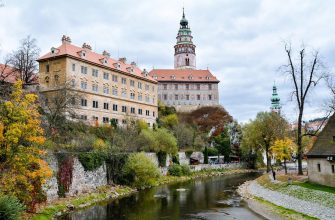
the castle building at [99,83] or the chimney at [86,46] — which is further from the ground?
the chimney at [86,46]

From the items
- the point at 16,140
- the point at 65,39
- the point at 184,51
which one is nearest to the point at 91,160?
the point at 16,140

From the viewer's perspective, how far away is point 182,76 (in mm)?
82688

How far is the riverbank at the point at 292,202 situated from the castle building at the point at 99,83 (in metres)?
21.8

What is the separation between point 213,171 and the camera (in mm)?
56938

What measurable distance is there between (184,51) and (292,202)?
7518 centimetres

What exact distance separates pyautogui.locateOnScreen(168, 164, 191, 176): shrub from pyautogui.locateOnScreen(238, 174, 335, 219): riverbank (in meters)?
17.1

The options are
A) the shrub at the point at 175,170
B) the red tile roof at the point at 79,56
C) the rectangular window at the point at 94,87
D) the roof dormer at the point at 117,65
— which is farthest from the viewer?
the roof dormer at the point at 117,65

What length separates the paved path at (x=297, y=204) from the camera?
61.0ft

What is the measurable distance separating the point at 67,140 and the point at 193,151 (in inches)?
1134

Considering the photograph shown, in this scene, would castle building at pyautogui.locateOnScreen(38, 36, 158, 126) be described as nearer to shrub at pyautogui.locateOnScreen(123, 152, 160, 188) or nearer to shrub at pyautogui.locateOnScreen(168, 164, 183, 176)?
shrub at pyautogui.locateOnScreen(123, 152, 160, 188)

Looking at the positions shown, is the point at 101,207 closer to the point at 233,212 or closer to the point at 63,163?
the point at 63,163

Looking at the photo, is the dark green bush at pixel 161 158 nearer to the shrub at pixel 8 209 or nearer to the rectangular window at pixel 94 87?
the rectangular window at pixel 94 87

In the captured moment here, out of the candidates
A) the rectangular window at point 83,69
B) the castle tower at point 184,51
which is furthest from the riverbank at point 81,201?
the castle tower at point 184,51

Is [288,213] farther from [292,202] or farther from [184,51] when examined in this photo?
[184,51]
